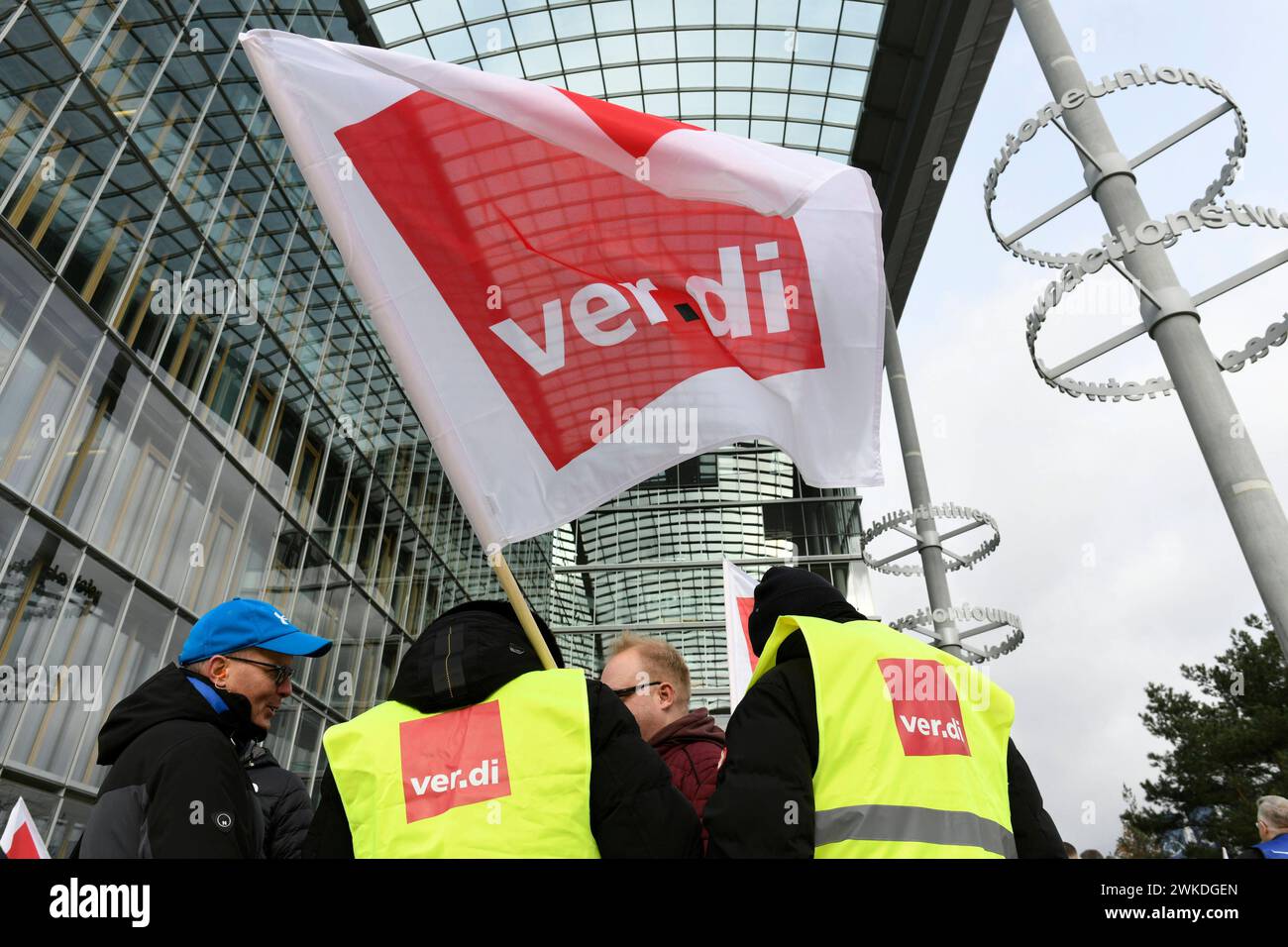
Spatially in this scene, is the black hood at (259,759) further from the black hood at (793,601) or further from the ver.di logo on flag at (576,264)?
the black hood at (793,601)

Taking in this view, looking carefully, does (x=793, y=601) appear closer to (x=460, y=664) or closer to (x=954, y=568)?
(x=460, y=664)

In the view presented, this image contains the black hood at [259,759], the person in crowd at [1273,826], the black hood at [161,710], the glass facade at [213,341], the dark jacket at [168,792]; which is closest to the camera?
the dark jacket at [168,792]

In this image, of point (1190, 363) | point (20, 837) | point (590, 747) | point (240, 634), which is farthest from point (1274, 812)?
point (20, 837)

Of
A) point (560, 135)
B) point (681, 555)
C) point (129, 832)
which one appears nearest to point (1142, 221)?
point (560, 135)

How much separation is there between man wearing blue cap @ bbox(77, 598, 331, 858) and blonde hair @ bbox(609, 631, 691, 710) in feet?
3.47

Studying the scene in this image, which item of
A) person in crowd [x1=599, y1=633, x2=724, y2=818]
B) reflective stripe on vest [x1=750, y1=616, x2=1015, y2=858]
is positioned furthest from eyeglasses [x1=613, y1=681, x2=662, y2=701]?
reflective stripe on vest [x1=750, y1=616, x2=1015, y2=858]

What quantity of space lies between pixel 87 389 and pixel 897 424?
13951 millimetres

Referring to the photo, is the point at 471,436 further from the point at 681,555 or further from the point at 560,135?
the point at 681,555

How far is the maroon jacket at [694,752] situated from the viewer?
281cm

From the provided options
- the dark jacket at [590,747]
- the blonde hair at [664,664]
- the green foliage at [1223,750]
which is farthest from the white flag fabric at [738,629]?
the green foliage at [1223,750]

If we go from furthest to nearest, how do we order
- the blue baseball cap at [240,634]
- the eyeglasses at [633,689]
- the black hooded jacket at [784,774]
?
the eyeglasses at [633,689] → the blue baseball cap at [240,634] → the black hooded jacket at [784,774]

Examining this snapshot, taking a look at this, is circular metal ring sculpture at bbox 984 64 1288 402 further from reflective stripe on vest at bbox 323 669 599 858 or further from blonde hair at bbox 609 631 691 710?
reflective stripe on vest at bbox 323 669 599 858

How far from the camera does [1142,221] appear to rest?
7418 mm

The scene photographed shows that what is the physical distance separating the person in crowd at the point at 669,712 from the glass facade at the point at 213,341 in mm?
8994
